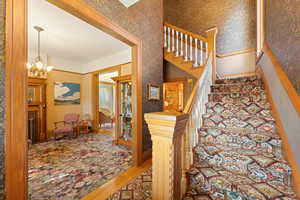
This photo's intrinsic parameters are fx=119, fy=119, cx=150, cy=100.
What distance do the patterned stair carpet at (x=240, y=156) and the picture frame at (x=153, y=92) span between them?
1102 mm

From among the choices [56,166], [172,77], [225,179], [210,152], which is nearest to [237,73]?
[172,77]

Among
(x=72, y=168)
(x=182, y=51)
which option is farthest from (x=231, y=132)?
(x=72, y=168)

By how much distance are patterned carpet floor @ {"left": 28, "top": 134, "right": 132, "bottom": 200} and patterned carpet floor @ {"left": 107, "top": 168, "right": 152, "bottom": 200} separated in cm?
40

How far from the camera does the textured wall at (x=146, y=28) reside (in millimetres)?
1786

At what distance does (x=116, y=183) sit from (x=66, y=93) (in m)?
4.16

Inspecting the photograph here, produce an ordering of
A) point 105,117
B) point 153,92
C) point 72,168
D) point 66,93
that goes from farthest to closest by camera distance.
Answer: point 105,117, point 66,93, point 153,92, point 72,168

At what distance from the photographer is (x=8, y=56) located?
3.04 feet

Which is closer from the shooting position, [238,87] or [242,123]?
[242,123]

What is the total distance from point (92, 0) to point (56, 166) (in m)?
2.78

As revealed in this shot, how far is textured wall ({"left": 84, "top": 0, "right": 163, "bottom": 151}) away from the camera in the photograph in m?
1.79

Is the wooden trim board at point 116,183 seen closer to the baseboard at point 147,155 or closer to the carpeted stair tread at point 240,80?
the baseboard at point 147,155

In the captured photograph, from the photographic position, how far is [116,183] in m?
1.72

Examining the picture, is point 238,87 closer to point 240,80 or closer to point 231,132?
point 240,80

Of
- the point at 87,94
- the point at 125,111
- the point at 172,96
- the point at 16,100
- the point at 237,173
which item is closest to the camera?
the point at 16,100
